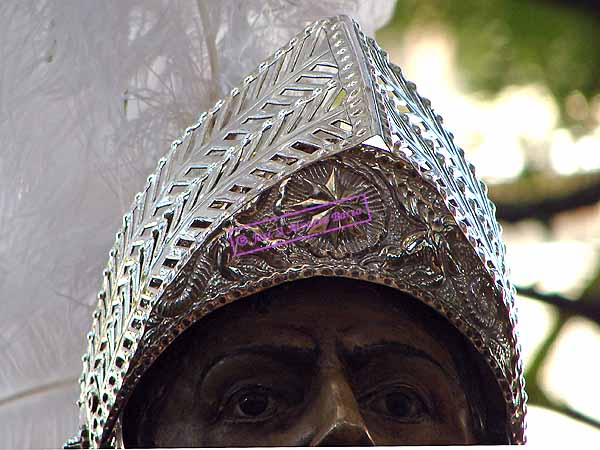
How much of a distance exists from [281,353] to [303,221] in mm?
171

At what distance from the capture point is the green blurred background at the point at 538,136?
3.02m

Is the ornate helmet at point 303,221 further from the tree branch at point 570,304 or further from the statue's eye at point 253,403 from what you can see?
the tree branch at point 570,304

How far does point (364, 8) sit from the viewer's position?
2.01 metres

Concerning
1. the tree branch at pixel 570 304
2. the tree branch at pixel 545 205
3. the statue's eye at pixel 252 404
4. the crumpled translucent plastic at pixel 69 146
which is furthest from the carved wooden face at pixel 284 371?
the tree branch at pixel 570 304

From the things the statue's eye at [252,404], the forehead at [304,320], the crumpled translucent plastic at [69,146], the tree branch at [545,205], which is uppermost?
the tree branch at [545,205]

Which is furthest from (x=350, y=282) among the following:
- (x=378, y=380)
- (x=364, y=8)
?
(x=364, y=8)

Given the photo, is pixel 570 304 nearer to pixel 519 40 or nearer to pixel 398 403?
pixel 519 40

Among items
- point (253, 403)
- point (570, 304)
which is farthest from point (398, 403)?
point (570, 304)

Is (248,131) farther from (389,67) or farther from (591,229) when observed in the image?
(591,229)

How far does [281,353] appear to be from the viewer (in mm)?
1499

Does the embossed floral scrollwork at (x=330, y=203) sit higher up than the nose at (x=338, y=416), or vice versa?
the embossed floral scrollwork at (x=330, y=203)

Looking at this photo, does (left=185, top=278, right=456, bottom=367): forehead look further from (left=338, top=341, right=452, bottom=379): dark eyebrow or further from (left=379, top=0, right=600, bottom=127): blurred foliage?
(left=379, top=0, right=600, bottom=127): blurred foliage

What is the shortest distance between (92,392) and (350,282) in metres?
0.37

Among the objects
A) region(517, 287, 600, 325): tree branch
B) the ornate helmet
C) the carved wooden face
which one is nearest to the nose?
the carved wooden face
